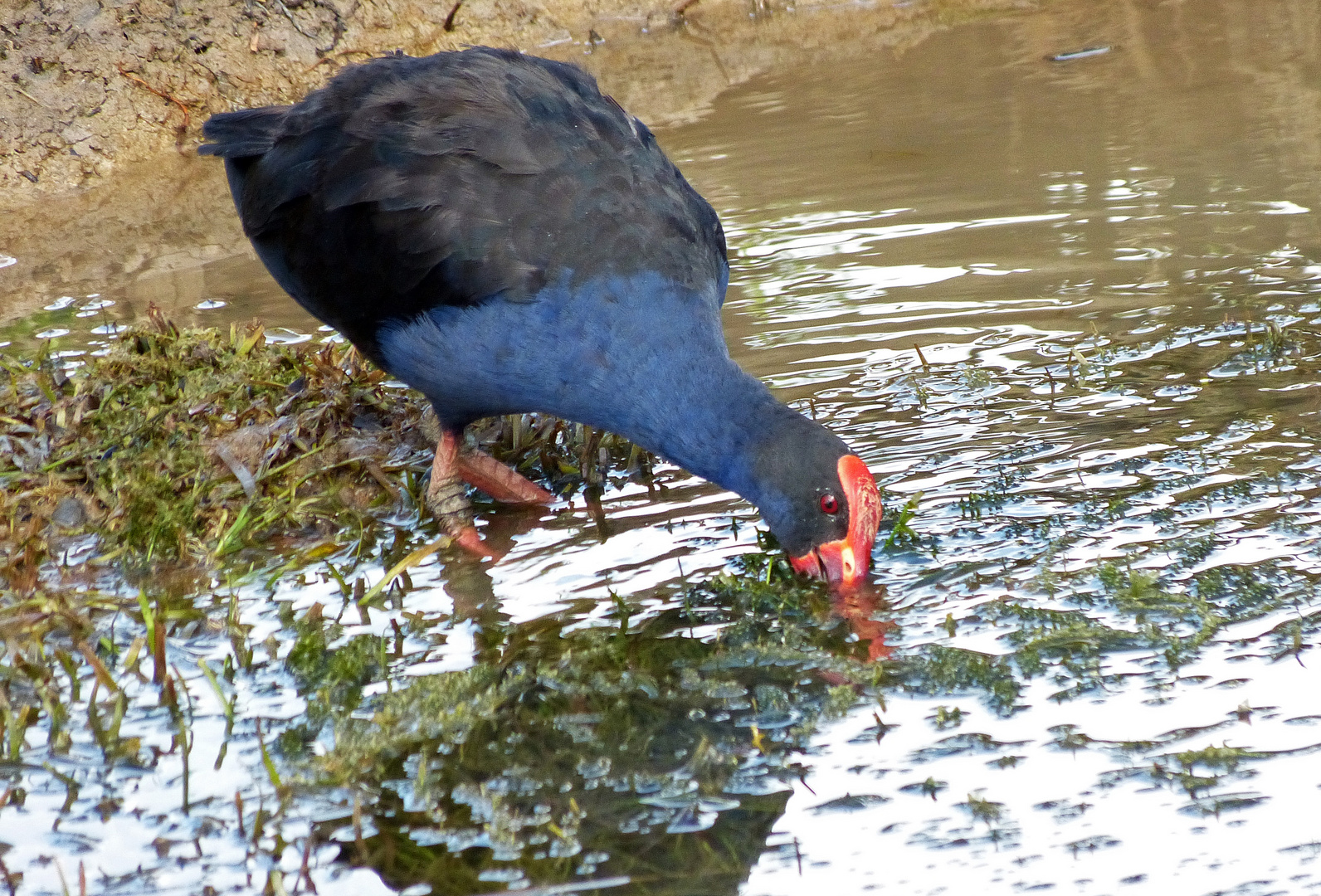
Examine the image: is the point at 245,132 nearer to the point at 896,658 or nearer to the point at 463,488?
the point at 463,488

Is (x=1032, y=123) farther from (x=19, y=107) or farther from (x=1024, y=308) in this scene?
(x=19, y=107)

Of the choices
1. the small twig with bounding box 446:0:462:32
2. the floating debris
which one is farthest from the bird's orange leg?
the small twig with bounding box 446:0:462:32

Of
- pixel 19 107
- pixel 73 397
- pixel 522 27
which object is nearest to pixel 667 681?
pixel 73 397

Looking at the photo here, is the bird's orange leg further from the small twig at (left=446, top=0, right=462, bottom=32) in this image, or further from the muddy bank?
the small twig at (left=446, top=0, right=462, bottom=32)

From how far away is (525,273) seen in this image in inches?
143

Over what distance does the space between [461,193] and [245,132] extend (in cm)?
107

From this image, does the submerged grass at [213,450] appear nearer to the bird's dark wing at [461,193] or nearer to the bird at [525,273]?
the bird at [525,273]

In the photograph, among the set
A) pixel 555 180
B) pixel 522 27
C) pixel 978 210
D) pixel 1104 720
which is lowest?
pixel 1104 720

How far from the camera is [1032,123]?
746 cm

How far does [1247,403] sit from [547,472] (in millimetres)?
2188

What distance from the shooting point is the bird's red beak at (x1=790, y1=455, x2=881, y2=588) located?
327cm

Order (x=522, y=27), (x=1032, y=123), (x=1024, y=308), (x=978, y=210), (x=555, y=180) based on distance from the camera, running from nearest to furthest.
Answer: (x=555, y=180) < (x=1024, y=308) < (x=978, y=210) < (x=1032, y=123) < (x=522, y=27)

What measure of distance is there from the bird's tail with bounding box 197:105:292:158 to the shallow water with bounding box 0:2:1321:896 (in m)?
1.34

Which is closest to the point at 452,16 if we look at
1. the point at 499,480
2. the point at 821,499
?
the point at 499,480
